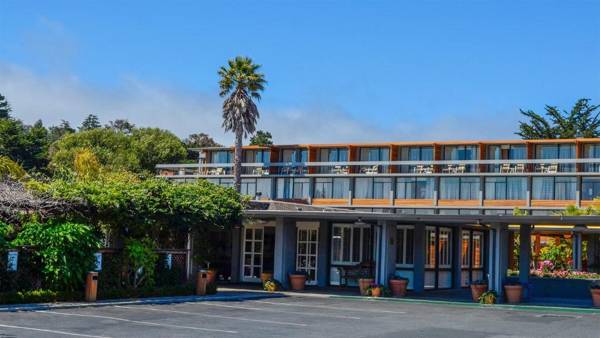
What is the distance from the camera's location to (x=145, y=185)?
2420 cm

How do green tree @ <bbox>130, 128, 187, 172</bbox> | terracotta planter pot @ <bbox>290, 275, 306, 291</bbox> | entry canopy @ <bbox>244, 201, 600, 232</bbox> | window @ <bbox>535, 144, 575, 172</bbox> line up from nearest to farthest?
1. entry canopy @ <bbox>244, 201, 600, 232</bbox>
2. terracotta planter pot @ <bbox>290, 275, 306, 291</bbox>
3. window @ <bbox>535, 144, 575, 172</bbox>
4. green tree @ <bbox>130, 128, 187, 172</bbox>

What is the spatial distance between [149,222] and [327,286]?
10102mm

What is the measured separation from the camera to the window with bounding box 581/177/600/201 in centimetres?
6448

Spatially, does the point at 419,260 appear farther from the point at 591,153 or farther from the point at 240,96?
the point at 591,153

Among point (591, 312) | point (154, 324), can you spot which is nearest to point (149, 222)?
point (154, 324)

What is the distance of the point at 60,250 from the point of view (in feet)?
69.1

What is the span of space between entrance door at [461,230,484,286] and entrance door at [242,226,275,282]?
7.77m

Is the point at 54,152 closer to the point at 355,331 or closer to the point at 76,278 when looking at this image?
the point at 76,278

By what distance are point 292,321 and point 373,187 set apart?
54.3 m

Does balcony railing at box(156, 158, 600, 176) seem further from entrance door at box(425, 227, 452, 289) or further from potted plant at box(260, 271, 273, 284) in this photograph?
potted plant at box(260, 271, 273, 284)

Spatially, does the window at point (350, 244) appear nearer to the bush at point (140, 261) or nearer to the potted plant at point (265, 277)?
the potted plant at point (265, 277)

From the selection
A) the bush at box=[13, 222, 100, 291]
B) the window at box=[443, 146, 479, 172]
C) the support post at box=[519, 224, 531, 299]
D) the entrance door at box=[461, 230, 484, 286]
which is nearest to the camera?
the bush at box=[13, 222, 100, 291]

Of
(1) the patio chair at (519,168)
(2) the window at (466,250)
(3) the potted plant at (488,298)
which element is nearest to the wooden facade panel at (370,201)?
(1) the patio chair at (519,168)

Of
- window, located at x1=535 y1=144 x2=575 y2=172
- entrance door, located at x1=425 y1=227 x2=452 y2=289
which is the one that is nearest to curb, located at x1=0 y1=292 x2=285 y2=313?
entrance door, located at x1=425 y1=227 x2=452 y2=289
